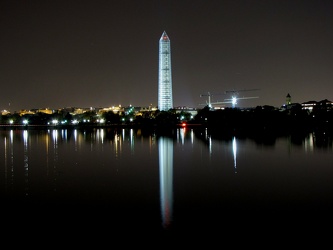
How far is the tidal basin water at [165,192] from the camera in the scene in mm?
7031

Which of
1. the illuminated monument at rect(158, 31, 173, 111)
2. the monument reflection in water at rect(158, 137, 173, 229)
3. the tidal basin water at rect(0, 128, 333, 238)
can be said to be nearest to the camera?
the tidal basin water at rect(0, 128, 333, 238)

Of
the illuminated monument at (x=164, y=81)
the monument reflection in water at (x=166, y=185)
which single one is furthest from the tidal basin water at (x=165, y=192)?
the illuminated monument at (x=164, y=81)

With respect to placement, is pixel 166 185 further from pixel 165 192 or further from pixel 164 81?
pixel 164 81

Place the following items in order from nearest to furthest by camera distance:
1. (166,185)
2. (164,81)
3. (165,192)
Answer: (165,192) < (166,185) < (164,81)

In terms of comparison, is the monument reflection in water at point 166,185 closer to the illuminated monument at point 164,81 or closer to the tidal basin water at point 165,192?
the tidal basin water at point 165,192

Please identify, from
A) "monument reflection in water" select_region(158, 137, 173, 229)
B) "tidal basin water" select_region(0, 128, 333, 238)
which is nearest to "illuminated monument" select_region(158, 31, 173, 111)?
"monument reflection in water" select_region(158, 137, 173, 229)

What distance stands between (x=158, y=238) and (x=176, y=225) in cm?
66

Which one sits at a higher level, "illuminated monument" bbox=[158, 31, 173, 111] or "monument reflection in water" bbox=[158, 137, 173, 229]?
"illuminated monument" bbox=[158, 31, 173, 111]

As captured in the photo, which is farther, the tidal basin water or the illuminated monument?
the illuminated monument

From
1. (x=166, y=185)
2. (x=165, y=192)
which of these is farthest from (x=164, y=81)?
(x=165, y=192)

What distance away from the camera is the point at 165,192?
31.6 feet

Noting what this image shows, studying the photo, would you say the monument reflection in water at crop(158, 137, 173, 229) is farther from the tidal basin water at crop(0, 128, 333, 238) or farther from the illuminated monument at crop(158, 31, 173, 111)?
the illuminated monument at crop(158, 31, 173, 111)

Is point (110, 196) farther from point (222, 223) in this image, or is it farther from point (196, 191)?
point (222, 223)

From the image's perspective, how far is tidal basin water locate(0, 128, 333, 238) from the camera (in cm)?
703
